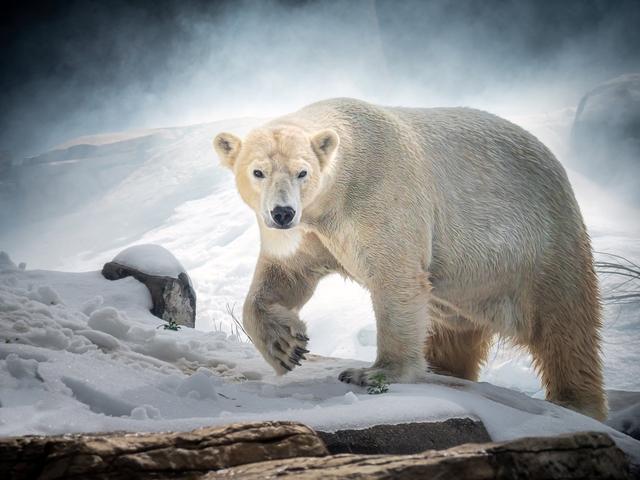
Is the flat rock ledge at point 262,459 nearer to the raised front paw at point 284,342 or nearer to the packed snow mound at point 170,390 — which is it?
the packed snow mound at point 170,390

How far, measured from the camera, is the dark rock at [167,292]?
19.0 feet

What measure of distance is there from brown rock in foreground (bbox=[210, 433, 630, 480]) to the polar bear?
4.92ft

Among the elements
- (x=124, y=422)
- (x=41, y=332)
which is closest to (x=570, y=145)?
(x=41, y=332)

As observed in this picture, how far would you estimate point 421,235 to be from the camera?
366 centimetres

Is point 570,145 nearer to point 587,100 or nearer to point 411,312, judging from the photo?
point 587,100

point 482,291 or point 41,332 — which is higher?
point 482,291

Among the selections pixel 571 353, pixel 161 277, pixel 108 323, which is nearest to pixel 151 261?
pixel 161 277

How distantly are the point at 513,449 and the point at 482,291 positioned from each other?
2.18 metres

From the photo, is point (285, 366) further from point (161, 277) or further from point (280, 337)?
point (161, 277)

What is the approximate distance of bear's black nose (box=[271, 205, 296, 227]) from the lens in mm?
3115

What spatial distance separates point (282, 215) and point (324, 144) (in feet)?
1.89

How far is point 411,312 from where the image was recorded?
350 cm

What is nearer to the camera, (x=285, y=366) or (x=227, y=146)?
(x=285, y=366)

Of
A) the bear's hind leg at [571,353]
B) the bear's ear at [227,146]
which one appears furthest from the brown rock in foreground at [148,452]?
the bear's hind leg at [571,353]
